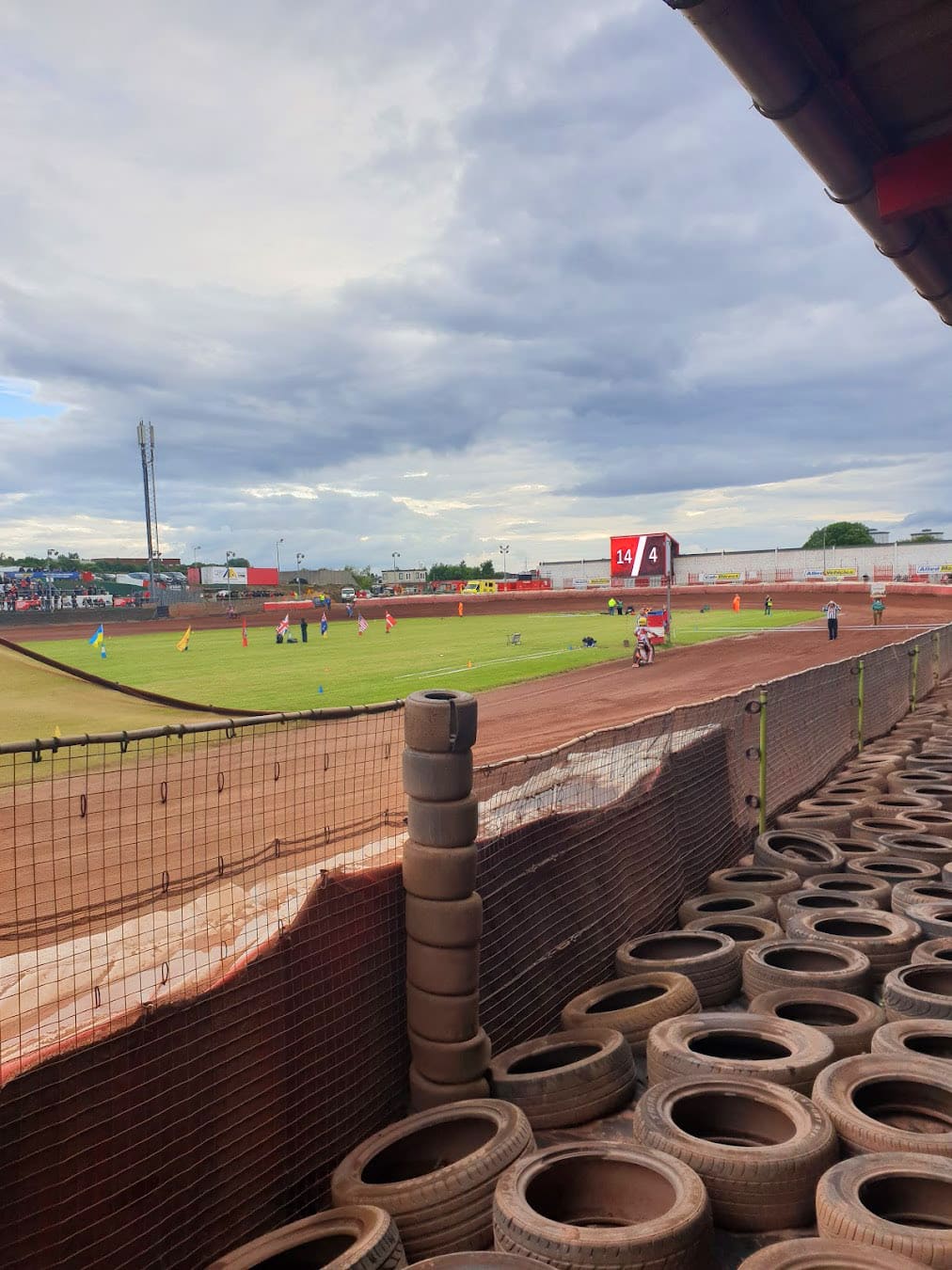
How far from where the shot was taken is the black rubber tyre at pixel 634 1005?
16.7 ft

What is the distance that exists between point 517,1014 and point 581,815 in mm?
1534

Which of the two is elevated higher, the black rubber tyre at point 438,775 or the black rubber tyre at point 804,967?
the black rubber tyre at point 438,775

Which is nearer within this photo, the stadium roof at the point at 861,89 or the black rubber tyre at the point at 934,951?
the black rubber tyre at the point at 934,951

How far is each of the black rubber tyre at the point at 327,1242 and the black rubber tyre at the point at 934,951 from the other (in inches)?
157

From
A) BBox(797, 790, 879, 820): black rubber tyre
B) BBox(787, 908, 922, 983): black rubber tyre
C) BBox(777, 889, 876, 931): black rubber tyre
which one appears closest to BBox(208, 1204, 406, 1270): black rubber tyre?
BBox(787, 908, 922, 983): black rubber tyre

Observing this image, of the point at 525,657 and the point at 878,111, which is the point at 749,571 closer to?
the point at 525,657

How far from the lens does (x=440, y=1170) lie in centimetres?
363

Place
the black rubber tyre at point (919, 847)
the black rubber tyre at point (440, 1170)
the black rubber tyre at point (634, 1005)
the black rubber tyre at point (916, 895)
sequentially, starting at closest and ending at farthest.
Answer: the black rubber tyre at point (440, 1170) < the black rubber tyre at point (634, 1005) < the black rubber tyre at point (916, 895) < the black rubber tyre at point (919, 847)

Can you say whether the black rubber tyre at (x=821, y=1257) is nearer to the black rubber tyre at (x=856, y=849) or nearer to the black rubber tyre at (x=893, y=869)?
the black rubber tyre at (x=893, y=869)

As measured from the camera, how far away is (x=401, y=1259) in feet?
10.8

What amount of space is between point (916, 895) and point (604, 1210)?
4.33 m

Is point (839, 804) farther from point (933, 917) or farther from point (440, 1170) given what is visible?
point (440, 1170)

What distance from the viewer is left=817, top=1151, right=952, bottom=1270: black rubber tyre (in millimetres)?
3281

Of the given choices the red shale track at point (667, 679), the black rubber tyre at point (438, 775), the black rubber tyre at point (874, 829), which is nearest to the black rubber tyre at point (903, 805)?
the black rubber tyre at point (874, 829)
